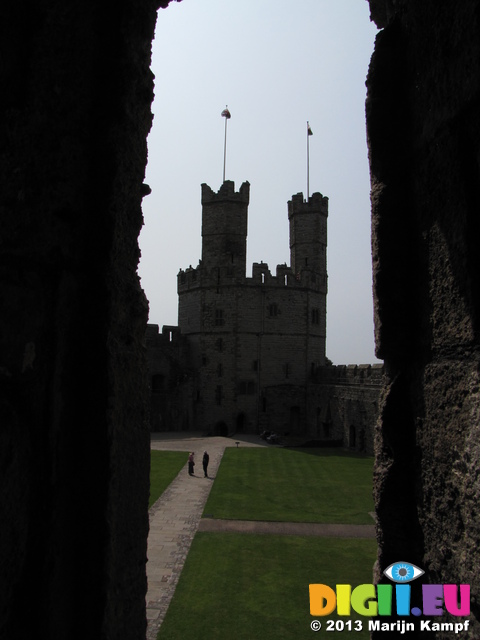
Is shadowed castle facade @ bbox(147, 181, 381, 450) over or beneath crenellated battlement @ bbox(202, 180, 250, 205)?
beneath

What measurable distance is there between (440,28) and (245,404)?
32.0 m

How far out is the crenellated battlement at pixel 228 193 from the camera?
35.4 meters

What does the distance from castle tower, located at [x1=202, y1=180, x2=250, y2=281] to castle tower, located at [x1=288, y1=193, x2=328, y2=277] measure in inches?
149

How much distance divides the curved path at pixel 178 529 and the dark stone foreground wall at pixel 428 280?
5.87 m

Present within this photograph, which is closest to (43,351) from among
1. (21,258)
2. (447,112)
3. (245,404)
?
(21,258)

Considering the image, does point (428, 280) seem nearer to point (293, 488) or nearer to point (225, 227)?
point (293, 488)

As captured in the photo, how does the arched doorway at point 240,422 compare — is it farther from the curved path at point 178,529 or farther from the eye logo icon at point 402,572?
the eye logo icon at point 402,572

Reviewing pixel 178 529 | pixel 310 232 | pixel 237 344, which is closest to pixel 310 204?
pixel 310 232

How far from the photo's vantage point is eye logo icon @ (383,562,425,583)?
7.40 ft

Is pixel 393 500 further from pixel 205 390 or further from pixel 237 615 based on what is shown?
pixel 205 390

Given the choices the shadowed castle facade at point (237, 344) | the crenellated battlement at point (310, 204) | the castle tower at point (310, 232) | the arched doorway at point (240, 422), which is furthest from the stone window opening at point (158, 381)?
the crenellated battlement at point (310, 204)

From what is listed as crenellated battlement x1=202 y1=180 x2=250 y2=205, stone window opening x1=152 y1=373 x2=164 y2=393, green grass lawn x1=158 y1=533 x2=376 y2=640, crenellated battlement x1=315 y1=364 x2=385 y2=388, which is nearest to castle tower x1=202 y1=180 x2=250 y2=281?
crenellated battlement x1=202 y1=180 x2=250 y2=205

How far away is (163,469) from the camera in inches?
744

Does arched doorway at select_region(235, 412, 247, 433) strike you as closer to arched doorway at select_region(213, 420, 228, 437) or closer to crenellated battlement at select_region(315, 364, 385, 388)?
arched doorway at select_region(213, 420, 228, 437)
